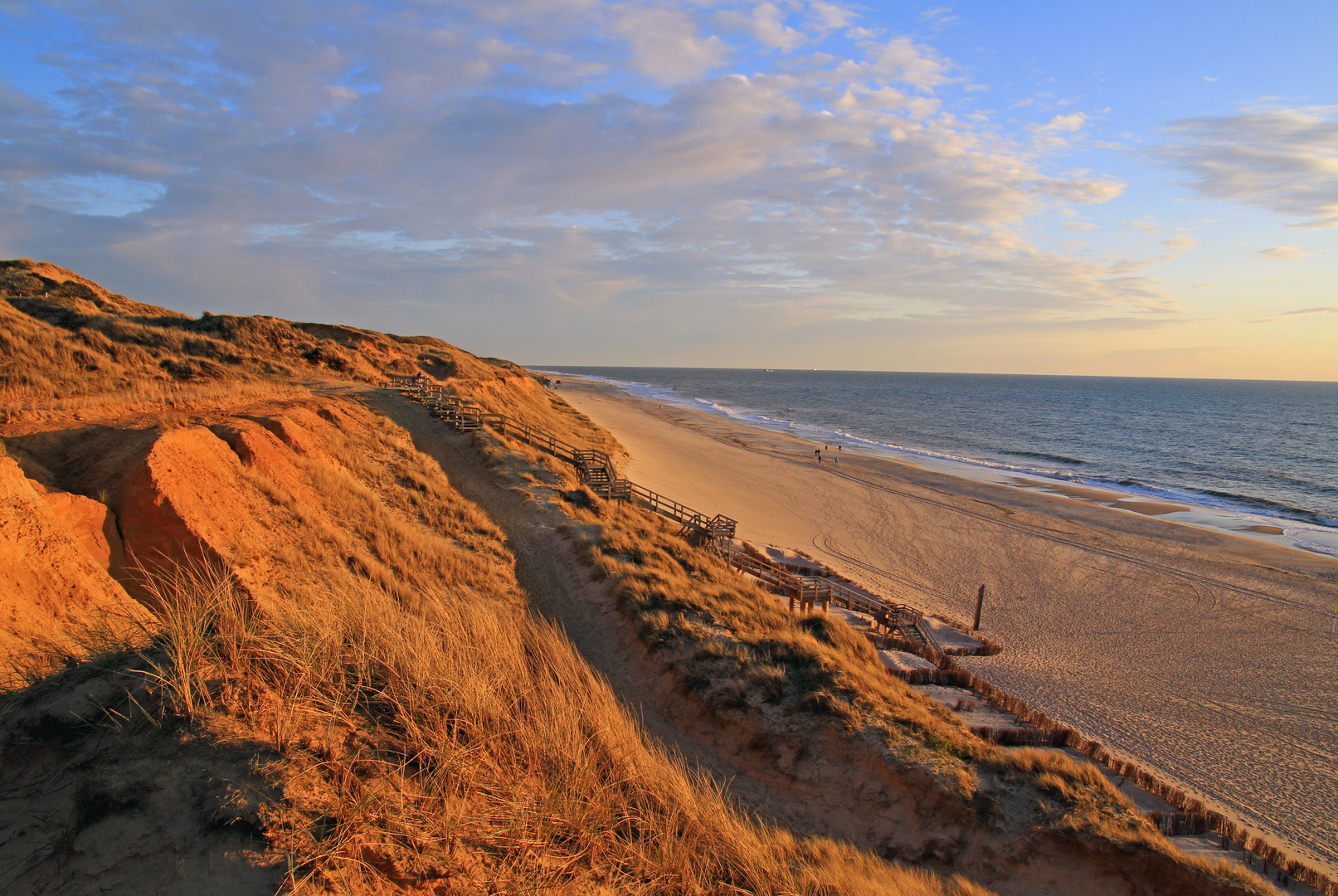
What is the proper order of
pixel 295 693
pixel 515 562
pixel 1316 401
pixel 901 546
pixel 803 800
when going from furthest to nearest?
pixel 1316 401 → pixel 901 546 → pixel 515 562 → pixel 803 800 → pixel 295 693

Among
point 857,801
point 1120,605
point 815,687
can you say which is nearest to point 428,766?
point 857,801

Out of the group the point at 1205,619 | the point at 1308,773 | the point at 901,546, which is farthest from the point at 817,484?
the point at 1308,773

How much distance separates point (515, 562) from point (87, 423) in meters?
9.58

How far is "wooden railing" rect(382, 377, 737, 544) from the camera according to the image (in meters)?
21.6

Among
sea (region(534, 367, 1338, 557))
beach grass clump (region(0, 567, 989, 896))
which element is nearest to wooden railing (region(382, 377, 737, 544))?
beach grass clump (region(0, 567, 989, 896))

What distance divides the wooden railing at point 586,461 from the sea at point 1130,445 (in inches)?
1234

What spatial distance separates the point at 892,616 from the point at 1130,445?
213 ft

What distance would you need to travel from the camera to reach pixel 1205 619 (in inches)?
840

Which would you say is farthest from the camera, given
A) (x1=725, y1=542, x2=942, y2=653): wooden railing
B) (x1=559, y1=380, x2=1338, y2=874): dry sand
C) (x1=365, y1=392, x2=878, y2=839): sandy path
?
(x1=725, y1=542, x2=942, y2=653): wooden railing

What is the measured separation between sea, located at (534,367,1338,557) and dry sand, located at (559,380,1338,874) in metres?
8.23

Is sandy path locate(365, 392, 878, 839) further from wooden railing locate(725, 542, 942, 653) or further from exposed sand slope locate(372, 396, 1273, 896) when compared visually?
wooden railing locate(725, 542, 942, 653)

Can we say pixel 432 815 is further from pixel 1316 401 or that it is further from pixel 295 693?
pixel 1316 401

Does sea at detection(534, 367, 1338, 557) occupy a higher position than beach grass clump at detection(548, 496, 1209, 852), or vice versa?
sea at detection(534, 367, 1338, 557)

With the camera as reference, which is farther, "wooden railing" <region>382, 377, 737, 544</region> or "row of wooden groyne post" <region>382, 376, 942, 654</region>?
"wooden railing" <region>382, 377, 737, 544</region>
